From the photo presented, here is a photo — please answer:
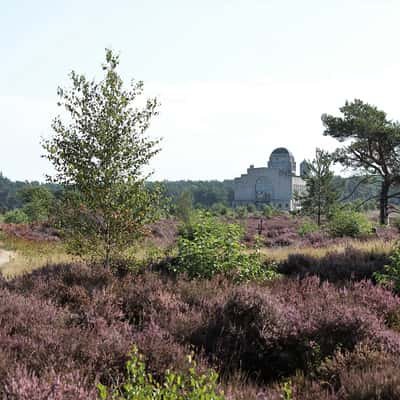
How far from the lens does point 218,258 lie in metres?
9.59

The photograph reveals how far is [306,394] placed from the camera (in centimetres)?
422

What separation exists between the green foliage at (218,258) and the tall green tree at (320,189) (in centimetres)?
2817

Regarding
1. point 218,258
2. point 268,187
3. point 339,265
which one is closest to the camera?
point 218,258

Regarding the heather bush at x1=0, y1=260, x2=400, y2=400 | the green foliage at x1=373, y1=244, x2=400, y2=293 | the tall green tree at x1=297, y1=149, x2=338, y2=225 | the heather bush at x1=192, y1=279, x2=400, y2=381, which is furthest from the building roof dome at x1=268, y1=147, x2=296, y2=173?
the heather bush at x1=192, y1=279, x2=400, y2=381

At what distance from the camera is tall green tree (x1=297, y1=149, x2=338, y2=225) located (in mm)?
37781

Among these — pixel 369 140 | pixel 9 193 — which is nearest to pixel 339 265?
pixel 369 140

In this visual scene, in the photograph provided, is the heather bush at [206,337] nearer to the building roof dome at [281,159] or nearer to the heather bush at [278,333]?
the heather bush at [278,333]

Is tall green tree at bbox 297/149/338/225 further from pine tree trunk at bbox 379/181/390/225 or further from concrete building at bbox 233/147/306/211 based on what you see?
concrete building at bbox 233/147/306/211

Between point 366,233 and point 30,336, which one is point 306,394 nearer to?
point 30,336

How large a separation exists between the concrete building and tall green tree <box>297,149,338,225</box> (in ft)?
241

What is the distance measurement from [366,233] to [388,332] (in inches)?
727

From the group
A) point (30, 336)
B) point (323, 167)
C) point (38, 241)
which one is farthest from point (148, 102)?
point (323, 167)

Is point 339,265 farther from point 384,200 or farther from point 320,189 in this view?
point 320,189

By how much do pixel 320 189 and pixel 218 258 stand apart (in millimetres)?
29745
